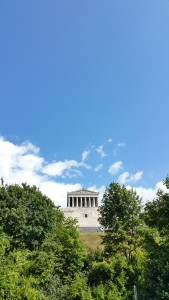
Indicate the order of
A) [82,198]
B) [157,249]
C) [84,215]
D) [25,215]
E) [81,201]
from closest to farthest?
1. [157,249]
2. [25,215]
3. [84,215]
4. [81,201]
5. [82,198]

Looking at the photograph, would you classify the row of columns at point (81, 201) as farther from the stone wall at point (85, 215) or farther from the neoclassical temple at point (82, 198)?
the stone wall at point (85, 215)

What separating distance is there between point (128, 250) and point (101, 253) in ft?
10.2

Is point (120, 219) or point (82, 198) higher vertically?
point (82, 198)

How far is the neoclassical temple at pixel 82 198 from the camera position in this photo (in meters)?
118

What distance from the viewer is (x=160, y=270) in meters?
24.5

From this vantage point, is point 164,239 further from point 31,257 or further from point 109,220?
point 31,257

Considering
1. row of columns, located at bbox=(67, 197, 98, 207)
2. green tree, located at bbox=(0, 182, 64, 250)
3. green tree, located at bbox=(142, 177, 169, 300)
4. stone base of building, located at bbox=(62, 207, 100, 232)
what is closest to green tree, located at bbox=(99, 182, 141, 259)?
green tree, located at bbox=(142, 177, 169, 300)

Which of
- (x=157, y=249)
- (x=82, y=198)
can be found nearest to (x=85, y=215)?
(x=82, y=198)

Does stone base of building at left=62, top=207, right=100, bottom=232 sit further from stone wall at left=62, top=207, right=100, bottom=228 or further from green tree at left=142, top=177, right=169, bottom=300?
green tree at left=142, top=177, right=169, bottom=300

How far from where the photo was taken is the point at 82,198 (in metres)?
119

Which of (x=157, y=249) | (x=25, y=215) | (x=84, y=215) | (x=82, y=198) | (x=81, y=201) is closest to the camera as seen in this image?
(x=157, y=249)

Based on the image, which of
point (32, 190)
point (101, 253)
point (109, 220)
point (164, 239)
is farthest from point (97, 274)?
point (32, 190)

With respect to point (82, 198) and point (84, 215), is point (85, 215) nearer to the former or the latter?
point (84, 215)

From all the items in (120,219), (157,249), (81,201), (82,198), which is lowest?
(157,249)
